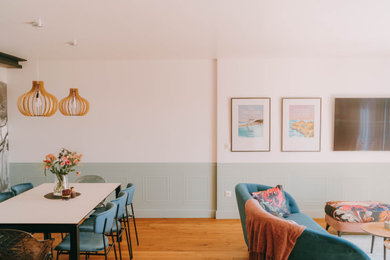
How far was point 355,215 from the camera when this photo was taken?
3592mm

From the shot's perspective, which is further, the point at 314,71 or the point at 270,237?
the point at 314,71

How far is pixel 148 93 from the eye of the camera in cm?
468

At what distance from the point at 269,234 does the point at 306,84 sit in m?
2.97

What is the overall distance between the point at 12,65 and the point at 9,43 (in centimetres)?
91

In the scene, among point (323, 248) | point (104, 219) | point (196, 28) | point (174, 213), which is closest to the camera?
point (323, 248)

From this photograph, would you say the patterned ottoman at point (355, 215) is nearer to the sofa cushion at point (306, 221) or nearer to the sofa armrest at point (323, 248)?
the sofa cushion at point (306, 221)

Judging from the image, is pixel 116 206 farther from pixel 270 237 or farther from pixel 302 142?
pixel 302 142

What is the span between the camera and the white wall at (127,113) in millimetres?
4672

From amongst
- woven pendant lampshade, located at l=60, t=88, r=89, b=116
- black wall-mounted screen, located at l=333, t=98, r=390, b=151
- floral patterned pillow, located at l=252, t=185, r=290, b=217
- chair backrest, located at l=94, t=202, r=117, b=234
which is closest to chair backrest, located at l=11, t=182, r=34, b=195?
woven pendant lampshade, located at l=60, t=88, r=89, b=116

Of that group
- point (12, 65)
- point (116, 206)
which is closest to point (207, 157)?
point (116, 206)

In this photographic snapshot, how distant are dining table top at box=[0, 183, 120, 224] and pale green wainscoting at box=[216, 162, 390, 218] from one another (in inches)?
80.5

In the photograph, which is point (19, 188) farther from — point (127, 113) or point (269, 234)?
point (269, 234)

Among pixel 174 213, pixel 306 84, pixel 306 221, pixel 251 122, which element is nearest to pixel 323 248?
pixel 306 221

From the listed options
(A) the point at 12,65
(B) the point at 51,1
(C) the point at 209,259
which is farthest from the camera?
(A) the point at 12,65
